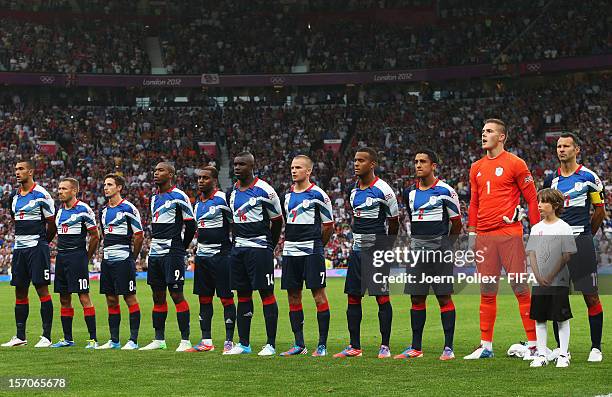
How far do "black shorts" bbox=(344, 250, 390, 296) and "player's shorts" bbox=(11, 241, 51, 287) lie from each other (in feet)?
16.5

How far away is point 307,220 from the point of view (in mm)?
12648

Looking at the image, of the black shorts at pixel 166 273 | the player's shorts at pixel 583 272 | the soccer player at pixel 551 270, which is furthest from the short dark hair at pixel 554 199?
the black shorts at pixel 166 273

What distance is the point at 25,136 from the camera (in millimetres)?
47938

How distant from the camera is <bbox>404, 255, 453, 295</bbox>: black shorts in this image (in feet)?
39.3

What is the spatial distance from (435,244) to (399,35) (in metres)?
42.7

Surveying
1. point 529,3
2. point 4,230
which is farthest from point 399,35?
point 4,230

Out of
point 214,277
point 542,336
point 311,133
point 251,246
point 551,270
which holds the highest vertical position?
point 311,133

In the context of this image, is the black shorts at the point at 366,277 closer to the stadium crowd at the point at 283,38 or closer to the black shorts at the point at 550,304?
the black shorts at the point at 550,304

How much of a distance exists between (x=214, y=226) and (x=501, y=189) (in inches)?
161

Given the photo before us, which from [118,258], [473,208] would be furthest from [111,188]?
[473,208]

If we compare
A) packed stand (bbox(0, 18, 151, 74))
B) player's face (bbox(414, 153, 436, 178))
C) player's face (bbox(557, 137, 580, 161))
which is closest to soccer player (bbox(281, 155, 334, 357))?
player's face (bbox(414, 153, 436, 178))

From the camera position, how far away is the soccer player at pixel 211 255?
13477mm

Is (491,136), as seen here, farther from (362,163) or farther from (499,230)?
(362,163)

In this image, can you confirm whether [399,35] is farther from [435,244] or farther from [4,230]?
[435,244]
